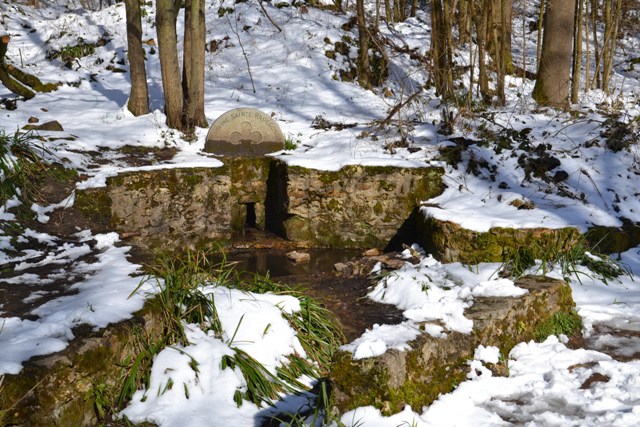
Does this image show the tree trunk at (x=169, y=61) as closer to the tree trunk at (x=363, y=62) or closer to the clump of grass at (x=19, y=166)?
the clump of grass at (x=19, y=166)

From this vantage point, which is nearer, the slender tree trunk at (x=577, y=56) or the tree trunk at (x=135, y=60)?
the tree trunk at (x=135, y=60)

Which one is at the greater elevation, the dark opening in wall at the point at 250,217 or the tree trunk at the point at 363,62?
the tree trunk at the point at 363,62

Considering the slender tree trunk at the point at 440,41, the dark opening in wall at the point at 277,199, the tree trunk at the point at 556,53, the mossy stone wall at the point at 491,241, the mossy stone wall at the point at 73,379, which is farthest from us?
the slender tree trunk at the point at 440,41

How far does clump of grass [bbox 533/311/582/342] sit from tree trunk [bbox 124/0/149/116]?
818cm

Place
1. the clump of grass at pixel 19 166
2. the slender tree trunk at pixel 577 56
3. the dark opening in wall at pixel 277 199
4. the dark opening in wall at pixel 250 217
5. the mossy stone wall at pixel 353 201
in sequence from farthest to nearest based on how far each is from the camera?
the slender tree trunk at pixel 577 56 → the dark opening in wall at pixel 250 217 → the dark opening in wall at pixel 277 199 → the mossy stone wall at pixel 353 201 → the clump of grass at pixel 19 166

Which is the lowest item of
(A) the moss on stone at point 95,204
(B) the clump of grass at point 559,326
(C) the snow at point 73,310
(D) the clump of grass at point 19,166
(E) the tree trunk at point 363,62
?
(B) the clump of grass at point 559,326

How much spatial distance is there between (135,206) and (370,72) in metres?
7.92

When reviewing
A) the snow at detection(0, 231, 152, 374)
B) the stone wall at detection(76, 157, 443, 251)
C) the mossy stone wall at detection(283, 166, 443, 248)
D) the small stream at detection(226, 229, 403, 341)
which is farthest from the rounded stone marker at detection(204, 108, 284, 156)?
the snow at detection(0, 231, 152, 374)

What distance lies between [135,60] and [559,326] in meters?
8.45

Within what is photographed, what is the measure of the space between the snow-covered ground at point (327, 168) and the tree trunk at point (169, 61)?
1.20 ft

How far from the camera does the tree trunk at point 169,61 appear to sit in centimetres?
954

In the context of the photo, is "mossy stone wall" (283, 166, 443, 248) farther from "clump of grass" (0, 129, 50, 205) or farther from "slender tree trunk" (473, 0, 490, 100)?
"clump of grass" (0, 129, 50, 205)

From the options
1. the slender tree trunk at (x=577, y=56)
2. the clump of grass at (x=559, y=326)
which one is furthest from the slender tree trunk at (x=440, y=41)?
the clump of grass at (x=559, y=326)

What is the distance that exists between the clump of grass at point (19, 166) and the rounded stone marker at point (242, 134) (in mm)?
2448
